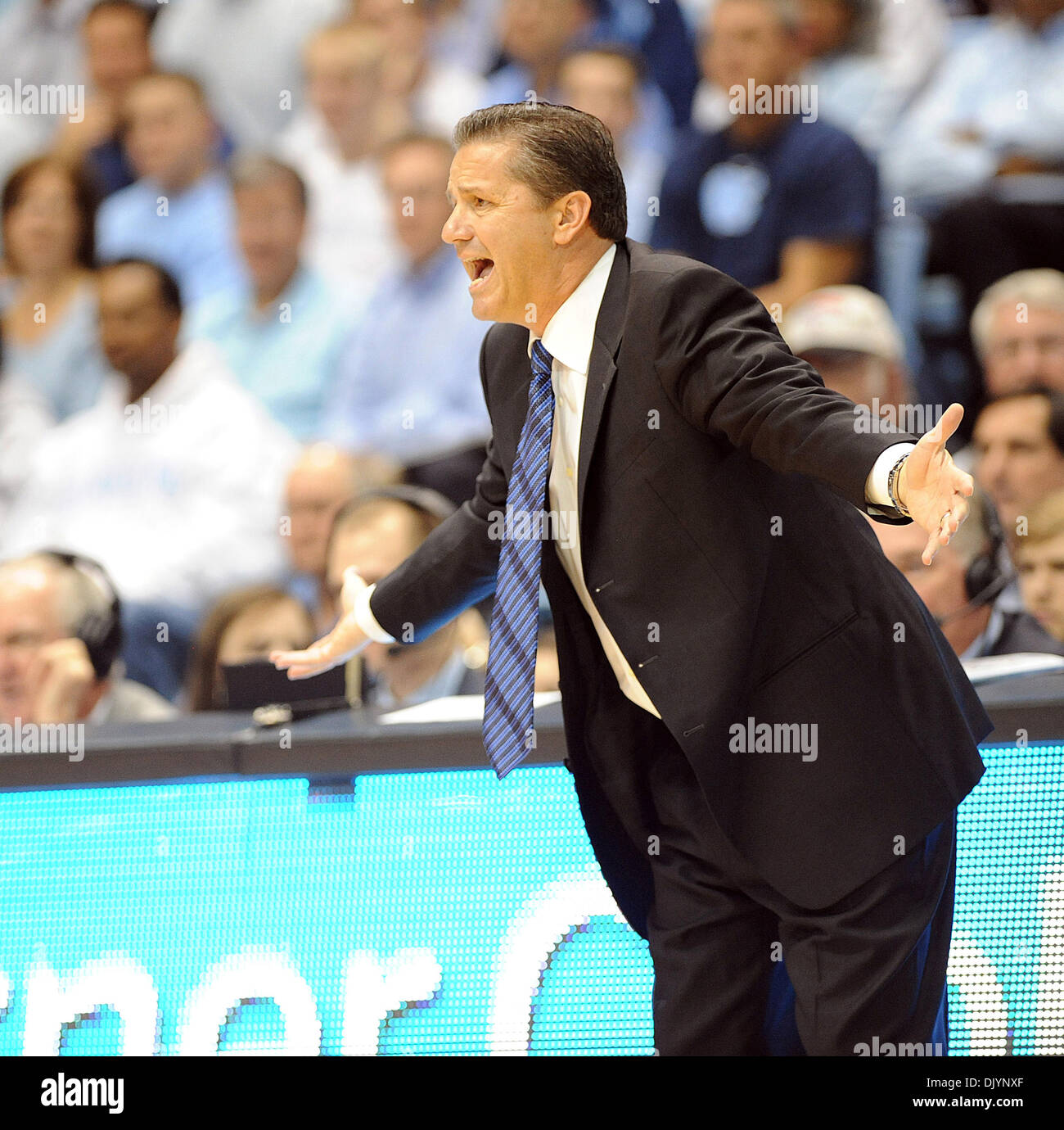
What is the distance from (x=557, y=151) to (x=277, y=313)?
3331mm

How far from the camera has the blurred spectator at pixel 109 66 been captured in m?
5.07

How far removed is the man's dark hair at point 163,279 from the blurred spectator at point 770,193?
66.2 inches

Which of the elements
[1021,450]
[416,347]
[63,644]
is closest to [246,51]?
[416,347]

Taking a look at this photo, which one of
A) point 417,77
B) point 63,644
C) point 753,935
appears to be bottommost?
point 753,935

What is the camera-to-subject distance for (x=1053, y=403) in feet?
12.2

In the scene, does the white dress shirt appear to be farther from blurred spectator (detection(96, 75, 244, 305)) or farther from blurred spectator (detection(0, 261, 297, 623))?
blurred spectator (detection(96, 75, 244, 305))

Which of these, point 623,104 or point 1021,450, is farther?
point 623,104

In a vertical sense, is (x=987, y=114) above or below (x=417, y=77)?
below

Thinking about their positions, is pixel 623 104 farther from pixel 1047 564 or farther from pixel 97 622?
pixel 97 622

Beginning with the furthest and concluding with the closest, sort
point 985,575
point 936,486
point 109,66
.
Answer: point 109,66
point 985,575
point 936,486

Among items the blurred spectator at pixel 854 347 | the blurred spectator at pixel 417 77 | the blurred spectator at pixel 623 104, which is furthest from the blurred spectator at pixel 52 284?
the blurred spectator at pixel 854 347

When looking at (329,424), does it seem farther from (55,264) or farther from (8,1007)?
(8,1007)

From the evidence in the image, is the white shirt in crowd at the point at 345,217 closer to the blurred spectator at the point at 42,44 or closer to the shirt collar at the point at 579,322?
the blurred spectator at the point at 42,44
